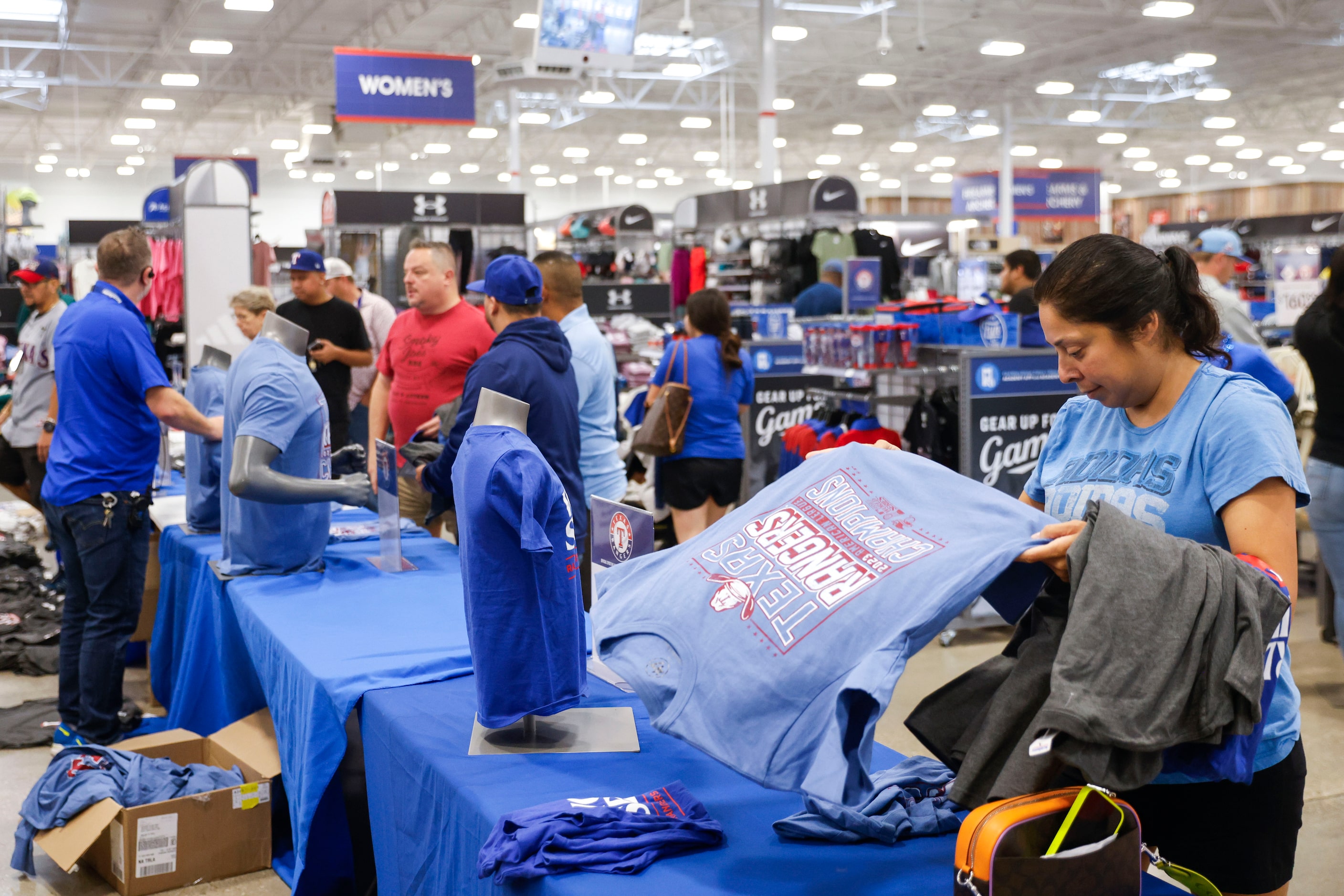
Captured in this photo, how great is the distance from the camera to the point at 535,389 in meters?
3.01

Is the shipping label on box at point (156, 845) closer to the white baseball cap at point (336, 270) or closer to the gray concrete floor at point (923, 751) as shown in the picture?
the gray concrete floor at point (923, 751)

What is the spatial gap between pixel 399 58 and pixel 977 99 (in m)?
13.6

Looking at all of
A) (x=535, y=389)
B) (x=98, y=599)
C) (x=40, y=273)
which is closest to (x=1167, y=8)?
(x=40, y=273)

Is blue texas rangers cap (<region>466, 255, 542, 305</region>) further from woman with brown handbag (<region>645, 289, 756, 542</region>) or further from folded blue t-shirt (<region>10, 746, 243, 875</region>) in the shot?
woman with brown handbag (<region>645, 289, 756, 542</region>)

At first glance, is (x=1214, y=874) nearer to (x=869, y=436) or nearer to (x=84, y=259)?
(x=869, y=436)

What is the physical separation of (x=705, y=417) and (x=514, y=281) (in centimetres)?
239

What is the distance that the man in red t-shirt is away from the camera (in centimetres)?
426

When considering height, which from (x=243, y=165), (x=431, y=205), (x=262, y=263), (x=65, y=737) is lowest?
(x=65, y=737)

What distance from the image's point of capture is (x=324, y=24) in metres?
16.4

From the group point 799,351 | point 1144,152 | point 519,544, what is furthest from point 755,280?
point 1144,152

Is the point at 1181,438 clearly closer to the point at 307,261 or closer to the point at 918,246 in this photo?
the point at 307,261

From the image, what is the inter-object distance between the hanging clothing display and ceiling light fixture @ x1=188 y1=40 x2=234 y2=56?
7062 millimetres

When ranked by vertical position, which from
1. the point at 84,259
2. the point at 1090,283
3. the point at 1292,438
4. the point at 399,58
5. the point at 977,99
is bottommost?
the point at 1292,438

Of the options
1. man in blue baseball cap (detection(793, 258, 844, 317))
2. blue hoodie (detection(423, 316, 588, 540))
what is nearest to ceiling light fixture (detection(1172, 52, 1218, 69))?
man in blue baseball cap (detection(793, 258, 844, 317))
